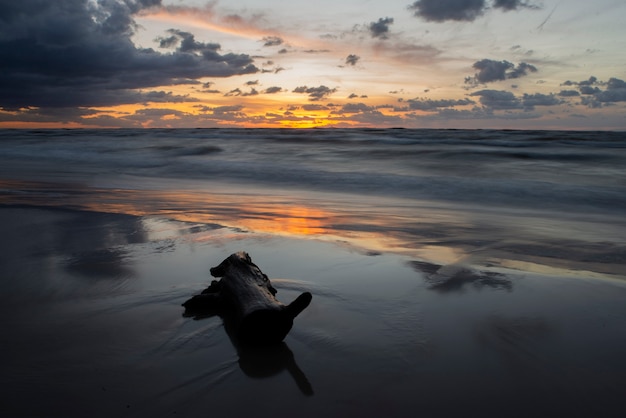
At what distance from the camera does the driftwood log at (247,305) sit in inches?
81.4

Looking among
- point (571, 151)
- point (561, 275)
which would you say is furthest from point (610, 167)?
point (561, 275)

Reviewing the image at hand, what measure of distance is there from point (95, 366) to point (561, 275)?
314 cm

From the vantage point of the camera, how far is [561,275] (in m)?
3.36

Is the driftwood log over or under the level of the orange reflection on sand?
over

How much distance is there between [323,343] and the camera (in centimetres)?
215

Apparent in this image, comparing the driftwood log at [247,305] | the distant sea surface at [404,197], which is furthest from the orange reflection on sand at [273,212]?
the driftwood log at [247,305]

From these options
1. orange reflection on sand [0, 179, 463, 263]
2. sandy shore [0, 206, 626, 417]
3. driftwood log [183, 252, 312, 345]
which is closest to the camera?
sandy shore [0, 206, 626, 417]

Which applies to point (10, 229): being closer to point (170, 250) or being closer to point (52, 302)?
point (170, 250)

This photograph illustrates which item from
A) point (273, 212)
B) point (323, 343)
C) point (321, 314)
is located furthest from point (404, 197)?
point (323, 343)

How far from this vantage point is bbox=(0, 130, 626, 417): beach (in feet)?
5.64

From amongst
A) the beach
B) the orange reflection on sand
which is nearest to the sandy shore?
the beach

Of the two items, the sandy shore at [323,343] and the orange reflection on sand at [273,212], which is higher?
the sandy shore at [323,343]

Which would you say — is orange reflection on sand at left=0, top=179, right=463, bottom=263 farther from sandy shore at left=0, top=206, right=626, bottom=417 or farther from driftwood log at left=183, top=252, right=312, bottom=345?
driftwood log at left=183, top=252, right=312, bottom=345

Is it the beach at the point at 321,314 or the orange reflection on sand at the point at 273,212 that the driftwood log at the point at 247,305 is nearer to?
the beach at the point at 321,314
